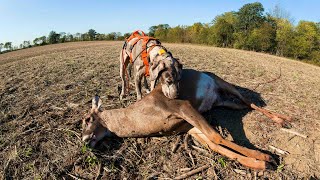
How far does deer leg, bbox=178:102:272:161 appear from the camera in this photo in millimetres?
3605

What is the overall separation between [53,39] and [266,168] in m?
56.7

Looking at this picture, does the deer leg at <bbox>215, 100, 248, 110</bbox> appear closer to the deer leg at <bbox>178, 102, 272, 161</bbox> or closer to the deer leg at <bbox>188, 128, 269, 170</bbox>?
the deer leg at <bbox>188, 128, 269, 170</bbox>

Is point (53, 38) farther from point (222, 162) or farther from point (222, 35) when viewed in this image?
point (222, 162)

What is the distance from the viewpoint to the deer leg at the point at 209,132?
3.61m

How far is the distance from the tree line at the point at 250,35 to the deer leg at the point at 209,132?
112 feet

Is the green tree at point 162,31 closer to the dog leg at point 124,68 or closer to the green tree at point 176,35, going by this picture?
the green tree at point 176,35

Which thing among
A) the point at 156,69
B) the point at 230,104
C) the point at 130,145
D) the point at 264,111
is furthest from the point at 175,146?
the point at 264,111

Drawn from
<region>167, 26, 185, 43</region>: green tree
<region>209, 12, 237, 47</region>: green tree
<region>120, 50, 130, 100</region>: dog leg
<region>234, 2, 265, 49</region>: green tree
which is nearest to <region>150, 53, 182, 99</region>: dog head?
<region>120, 50, 130, 100</region>: dog leg

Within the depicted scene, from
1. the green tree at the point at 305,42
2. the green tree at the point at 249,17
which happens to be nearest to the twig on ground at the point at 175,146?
the green tree at the point at 305,42

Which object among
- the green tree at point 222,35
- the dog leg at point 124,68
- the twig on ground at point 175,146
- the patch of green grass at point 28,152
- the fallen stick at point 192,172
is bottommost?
the fallen stick at point 192,172

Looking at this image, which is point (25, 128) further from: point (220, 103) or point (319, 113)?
point (319, 113)

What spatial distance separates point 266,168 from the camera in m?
3.44

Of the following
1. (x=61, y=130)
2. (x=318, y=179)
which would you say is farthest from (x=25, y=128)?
(x=318, y=179)

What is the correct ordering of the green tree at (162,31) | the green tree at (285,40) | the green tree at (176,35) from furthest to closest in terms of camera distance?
the green tree at (162,31) < the green tree at (176,35) < the green tree at (285,40)
